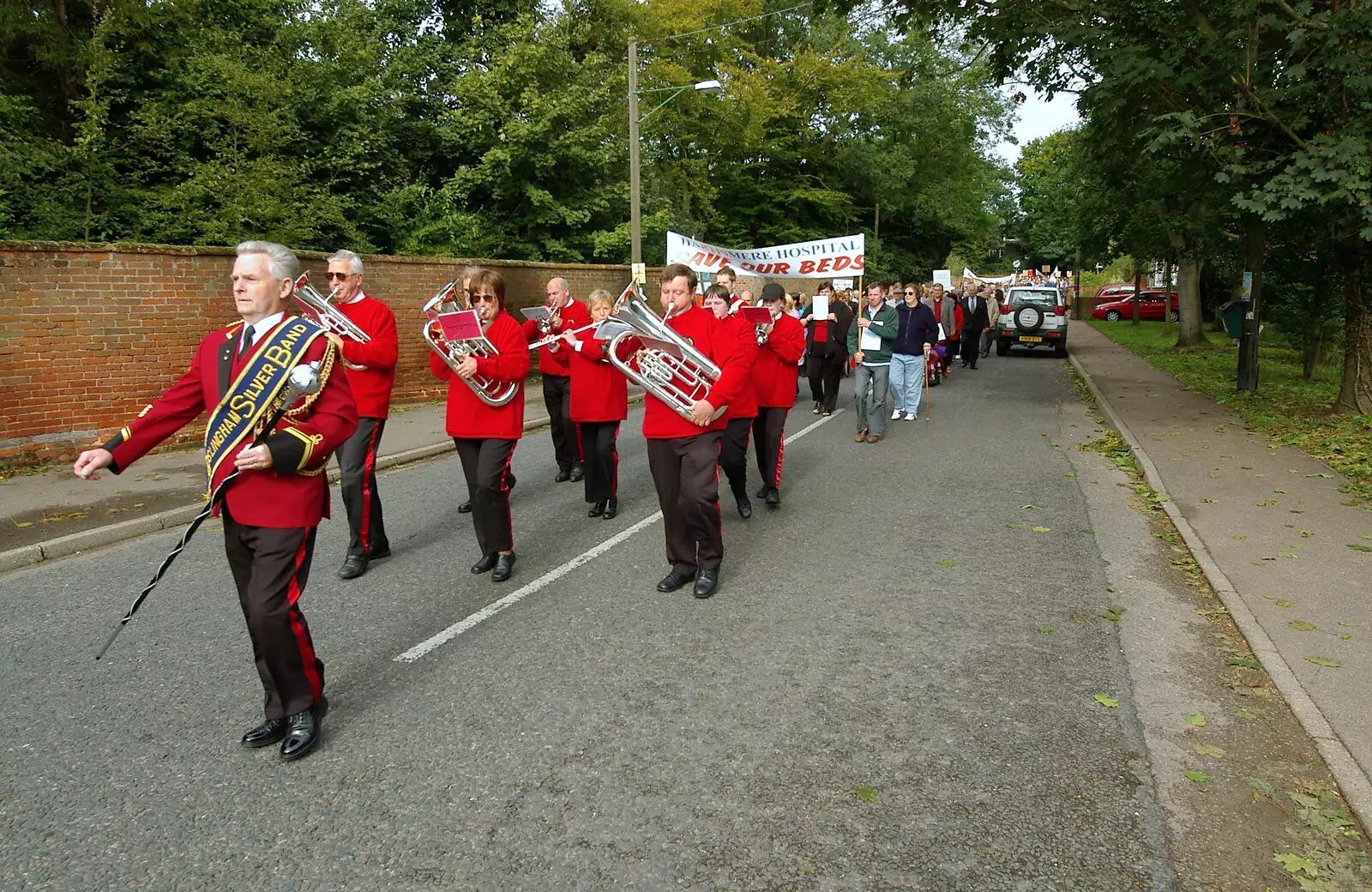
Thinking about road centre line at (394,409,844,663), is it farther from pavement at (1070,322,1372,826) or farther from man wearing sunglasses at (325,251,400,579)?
pavement at (1070,322,1372,826)

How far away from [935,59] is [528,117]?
30.9m

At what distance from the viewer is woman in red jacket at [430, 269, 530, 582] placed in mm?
6121

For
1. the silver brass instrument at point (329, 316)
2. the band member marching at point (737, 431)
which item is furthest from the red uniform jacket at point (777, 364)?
the silver brass instrument at point (329, 316)

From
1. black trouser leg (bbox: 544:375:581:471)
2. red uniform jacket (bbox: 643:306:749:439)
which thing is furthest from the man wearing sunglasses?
black trouser leg (bbox: 544:375:581:471)

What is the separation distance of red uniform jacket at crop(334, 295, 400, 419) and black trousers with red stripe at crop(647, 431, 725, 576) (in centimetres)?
183

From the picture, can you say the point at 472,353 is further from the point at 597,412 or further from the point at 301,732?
the point at 301,732

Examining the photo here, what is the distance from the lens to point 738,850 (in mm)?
3209

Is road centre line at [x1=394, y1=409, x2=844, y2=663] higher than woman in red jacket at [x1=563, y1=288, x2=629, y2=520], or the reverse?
woman in red jacket at [x1=563, y1=288, x2=629, y2=520]

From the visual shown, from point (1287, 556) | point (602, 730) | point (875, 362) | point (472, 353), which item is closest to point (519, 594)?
point (472, 353)

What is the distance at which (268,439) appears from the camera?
3617mm

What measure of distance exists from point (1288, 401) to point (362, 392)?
1398 cm

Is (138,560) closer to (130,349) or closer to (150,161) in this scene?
(130,349)

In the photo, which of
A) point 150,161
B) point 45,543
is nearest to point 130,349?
point 45,543

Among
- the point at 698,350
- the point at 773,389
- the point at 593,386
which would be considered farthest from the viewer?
the point at 773,389
